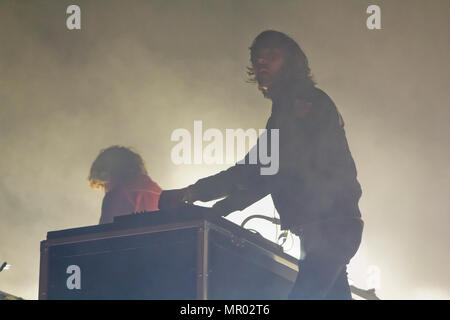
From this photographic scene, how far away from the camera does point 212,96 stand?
17.6 ft

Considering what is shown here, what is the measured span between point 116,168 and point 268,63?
5.72 feet

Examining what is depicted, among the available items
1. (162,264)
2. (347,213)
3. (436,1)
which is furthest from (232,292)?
(436,1)

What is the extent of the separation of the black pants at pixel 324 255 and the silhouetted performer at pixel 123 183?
1.66m

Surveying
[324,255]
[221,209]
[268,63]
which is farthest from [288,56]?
[324,255]

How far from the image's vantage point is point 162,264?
2.20 m

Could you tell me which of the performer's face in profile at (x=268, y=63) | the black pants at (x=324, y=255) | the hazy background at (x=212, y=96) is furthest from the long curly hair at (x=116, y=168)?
the black pants at (x=324, y=255)

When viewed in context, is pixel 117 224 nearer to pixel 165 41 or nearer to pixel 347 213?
pixel 347 213

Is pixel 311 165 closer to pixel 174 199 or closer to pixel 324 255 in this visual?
pixel 324 255

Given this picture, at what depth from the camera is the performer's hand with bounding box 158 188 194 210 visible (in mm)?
2373

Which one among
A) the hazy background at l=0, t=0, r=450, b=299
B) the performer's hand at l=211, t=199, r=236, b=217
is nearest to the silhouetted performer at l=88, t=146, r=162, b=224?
the hazy background at l=0, t=0, r=450, b=299

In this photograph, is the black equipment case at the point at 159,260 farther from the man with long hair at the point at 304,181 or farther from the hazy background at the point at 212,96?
the hazy background at the point at 212,96

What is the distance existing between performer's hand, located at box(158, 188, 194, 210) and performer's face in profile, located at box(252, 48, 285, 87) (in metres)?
0.42

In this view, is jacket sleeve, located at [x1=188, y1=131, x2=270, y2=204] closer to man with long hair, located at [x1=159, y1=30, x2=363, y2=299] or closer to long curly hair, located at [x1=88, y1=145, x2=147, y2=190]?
man with long hair, located at [x1=159, y1=30, x2=363, y2=299]
